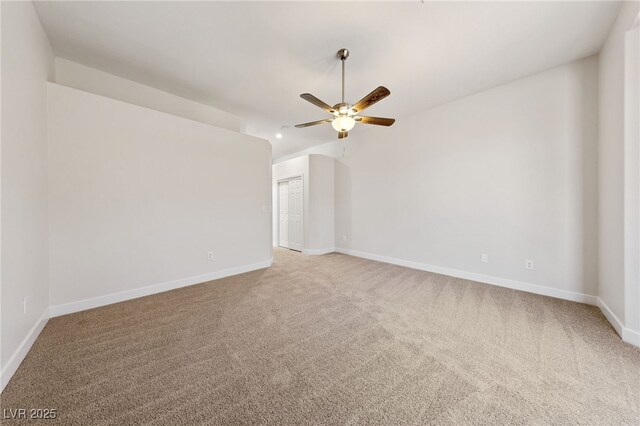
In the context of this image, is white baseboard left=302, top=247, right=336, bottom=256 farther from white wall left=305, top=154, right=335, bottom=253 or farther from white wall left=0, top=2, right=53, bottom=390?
white wall left=0, top=2, right=53, bottom=390

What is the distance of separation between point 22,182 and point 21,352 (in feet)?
4.28

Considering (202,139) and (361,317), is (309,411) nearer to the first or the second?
(361,317)

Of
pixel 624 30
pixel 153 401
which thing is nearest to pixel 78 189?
pixel 153 401

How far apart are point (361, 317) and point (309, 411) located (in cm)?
123

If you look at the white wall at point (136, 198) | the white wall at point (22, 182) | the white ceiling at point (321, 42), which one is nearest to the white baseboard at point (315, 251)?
the white wall at point (136, 198)

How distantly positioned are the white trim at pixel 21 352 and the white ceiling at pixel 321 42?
2.90 m

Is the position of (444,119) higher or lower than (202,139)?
higher

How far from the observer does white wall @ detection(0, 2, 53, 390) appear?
1.57 metres

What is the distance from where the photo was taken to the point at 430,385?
1491mm

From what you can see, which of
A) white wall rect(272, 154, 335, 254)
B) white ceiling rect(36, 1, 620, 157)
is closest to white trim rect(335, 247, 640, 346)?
white wall rect(272, 154, 335, 254)

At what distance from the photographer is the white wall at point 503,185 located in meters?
2.78

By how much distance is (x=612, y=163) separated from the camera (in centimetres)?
228

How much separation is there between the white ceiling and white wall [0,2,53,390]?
1.71 feet

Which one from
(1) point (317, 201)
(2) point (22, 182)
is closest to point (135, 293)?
(2) point (22, 182)
